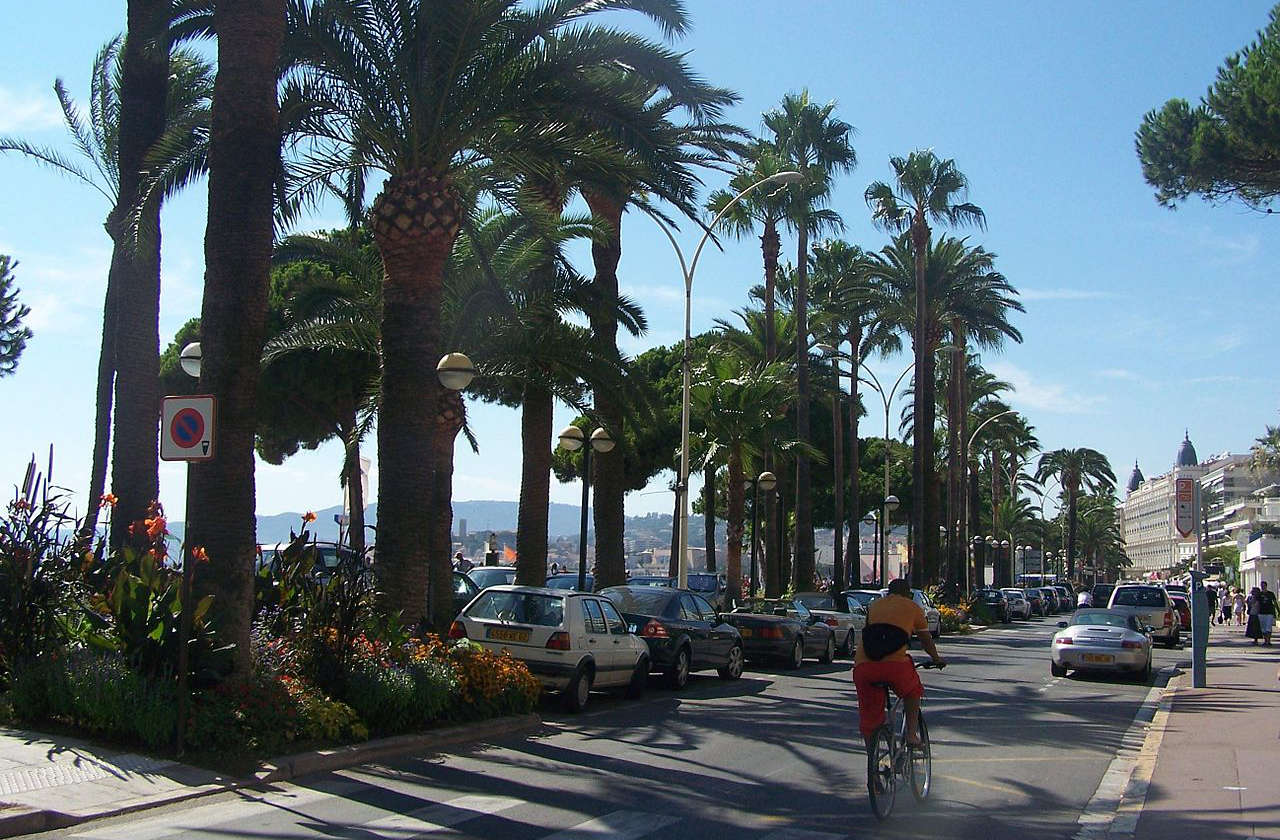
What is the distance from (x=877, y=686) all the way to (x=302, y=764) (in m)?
4.81

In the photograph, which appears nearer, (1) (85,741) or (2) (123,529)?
(1) (85,741)

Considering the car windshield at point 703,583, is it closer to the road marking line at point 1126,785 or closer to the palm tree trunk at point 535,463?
the palm tree trunk at point 535,463

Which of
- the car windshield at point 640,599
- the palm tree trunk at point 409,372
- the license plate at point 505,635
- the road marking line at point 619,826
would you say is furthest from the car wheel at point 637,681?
the road marking line at point 619,826

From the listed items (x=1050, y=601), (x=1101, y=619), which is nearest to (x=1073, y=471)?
(x=1050, y=601)

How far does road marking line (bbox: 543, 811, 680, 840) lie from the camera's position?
26.7ft

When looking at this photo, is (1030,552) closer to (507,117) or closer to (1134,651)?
(1134,651)

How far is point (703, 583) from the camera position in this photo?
37.1 metres

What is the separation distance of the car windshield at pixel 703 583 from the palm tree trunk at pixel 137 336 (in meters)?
21.9

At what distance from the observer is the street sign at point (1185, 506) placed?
65.3ft

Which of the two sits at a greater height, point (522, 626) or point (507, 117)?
point (507, 117)

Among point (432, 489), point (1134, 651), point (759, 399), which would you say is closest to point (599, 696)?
point (432, 489)

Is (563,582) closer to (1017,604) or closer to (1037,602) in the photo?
(1017,604)

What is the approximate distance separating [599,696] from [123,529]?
23.0ft

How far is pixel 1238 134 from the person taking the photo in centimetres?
2338
